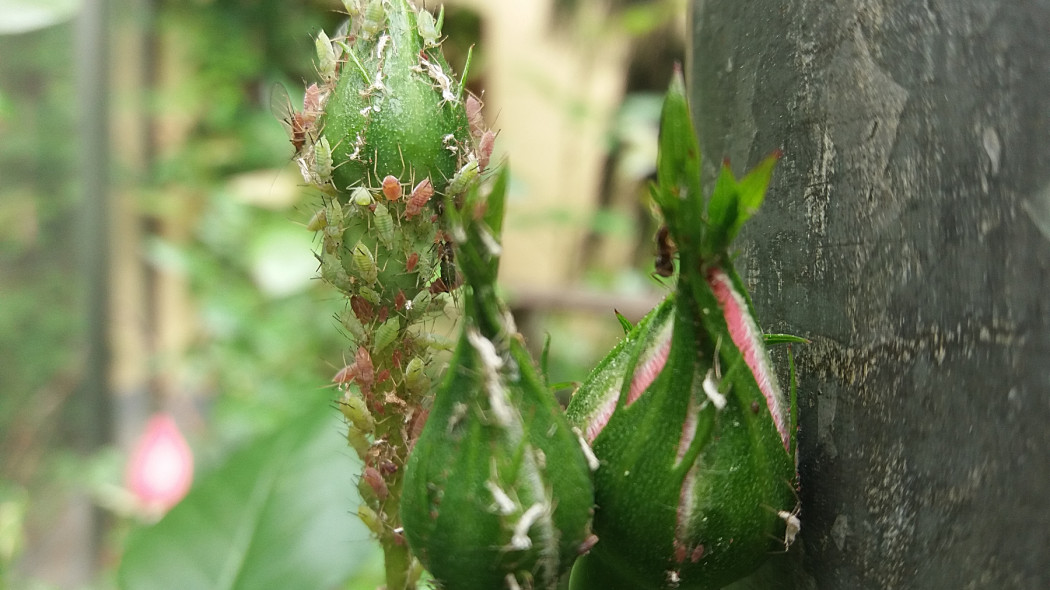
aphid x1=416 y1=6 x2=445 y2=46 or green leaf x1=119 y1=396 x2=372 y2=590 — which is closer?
aphid x1=416 y1=6 x2=445 y2=46

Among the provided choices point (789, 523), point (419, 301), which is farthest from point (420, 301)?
point (789, 523)

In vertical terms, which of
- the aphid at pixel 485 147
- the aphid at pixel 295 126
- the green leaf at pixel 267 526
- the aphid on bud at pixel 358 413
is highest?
the aphid at pixel 295 126

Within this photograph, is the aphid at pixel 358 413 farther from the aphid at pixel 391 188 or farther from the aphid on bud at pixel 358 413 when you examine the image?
the aphid at pixel 391 188

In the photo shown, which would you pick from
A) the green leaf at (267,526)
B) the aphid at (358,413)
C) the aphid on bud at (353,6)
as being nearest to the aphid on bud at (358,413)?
the aphid at (358,413)

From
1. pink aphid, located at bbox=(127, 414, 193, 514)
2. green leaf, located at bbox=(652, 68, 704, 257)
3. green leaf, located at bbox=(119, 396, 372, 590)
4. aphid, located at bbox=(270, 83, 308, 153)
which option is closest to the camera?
green leaf, located at bbox=(652, 68, 704, 257)

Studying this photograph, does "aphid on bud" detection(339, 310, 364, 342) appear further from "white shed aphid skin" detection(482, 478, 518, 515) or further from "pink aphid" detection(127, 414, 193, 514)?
"pink aphid" detection(127, 414, 193, 514)

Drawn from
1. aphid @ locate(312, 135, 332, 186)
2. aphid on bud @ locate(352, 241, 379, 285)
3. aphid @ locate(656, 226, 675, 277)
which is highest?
aphid @ locate(312, 135, 332, 186)

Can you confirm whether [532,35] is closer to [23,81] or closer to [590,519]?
[23,81]

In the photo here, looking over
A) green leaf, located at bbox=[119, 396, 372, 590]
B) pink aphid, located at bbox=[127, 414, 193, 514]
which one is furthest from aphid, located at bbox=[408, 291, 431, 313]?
pink aphid, located at bbox=[127, 414, 193, 514]
